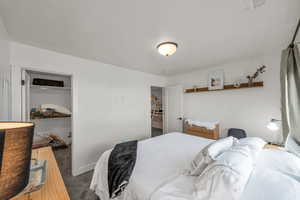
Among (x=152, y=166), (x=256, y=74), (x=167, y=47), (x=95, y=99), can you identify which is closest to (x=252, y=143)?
(x=152, y=166)

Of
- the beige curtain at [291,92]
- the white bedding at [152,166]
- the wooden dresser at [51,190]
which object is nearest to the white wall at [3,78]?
the wooden dresser at [51,190]

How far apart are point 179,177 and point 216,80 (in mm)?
2727

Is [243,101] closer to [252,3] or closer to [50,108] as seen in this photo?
[252,3]

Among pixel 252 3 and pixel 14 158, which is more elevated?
pixel 252 3

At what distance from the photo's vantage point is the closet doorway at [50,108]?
3.26m

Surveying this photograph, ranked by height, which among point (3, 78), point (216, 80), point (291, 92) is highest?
point (216, 80)

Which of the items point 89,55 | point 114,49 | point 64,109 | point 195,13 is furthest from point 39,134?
point 195,13

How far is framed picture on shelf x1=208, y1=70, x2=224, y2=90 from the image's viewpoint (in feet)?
9.92

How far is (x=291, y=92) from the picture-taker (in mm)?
1351

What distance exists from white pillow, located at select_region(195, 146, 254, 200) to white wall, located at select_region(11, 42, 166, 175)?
231 centimetres

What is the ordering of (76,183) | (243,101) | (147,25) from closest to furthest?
1. (147,25)
2. (76,183)
3. (243,101)

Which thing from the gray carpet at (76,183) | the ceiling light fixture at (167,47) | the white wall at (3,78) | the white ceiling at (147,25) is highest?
the white ceiling at (147,25)

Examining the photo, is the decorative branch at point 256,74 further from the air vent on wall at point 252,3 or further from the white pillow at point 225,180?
the white pillow at point 225,180

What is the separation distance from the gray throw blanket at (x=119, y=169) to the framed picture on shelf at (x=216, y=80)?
8.58 ft
